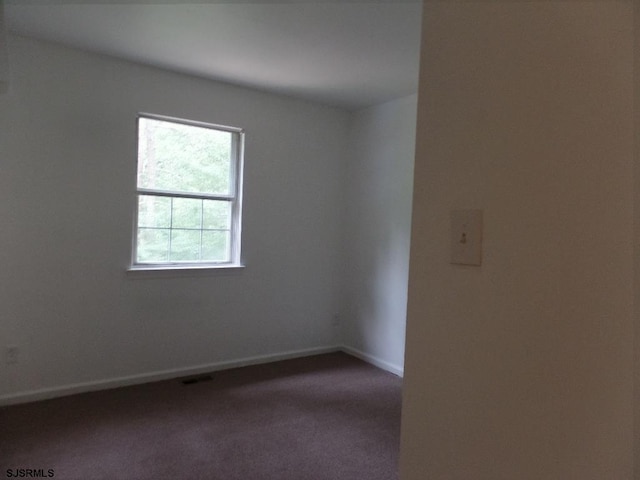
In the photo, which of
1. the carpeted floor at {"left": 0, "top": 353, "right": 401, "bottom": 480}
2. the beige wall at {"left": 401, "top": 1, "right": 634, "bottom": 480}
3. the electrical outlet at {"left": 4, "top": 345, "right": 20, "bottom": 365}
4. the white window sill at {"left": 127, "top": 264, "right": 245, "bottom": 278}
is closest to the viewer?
the beige wall at {"left": 401, "top": 1, "right": 634, "bottom": 480}

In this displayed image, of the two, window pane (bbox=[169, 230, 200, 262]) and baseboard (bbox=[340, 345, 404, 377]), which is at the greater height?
window pane (bbox=[169, 230, 200, 262])

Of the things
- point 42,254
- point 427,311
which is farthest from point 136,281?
point 427,311

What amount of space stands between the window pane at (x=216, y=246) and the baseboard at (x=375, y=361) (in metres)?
1.60

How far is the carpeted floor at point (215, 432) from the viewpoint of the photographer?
2309 mm

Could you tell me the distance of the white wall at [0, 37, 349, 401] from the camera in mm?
2996

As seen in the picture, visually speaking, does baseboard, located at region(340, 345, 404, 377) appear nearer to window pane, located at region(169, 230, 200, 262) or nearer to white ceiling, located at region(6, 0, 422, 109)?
window pane, located at region(169, 230, 200, 262)

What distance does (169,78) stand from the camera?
351cm

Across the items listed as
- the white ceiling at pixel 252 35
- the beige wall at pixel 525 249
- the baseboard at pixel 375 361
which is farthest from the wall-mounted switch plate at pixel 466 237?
the baseboard at pixel 375 361

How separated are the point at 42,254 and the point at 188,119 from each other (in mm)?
1492

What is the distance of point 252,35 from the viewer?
277 centimetres

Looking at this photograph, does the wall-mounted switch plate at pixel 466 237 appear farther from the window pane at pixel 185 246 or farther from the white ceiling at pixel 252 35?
the window pane at pixel 185 246

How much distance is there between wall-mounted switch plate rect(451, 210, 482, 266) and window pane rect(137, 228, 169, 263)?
304 centimetres

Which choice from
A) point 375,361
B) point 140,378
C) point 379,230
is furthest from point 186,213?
point 375,361

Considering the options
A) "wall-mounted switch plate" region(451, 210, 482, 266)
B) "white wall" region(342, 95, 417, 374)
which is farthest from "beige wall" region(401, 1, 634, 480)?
"white wall" region(342, 95, 417, 374)
